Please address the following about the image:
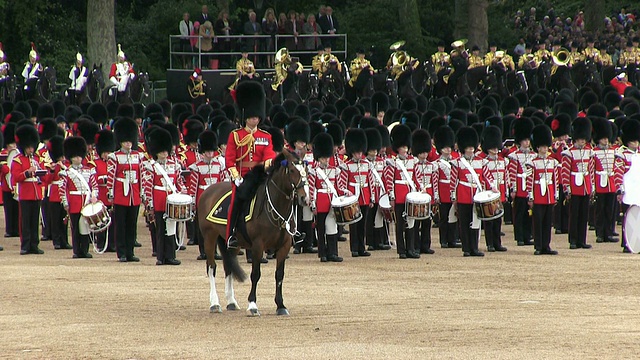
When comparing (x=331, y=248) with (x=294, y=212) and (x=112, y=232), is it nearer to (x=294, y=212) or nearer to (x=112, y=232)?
(x=112, y=232)

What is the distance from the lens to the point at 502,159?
1598cm

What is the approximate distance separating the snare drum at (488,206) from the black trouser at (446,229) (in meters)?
1.09

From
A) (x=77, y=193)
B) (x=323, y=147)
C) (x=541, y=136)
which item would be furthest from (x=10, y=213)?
(x=541, y=136)

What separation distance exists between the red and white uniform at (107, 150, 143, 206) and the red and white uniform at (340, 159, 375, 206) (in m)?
2.08

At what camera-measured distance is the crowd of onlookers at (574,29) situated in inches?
1435

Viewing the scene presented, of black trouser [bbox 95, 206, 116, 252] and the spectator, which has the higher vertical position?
the spectator

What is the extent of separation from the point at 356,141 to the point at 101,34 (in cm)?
1710

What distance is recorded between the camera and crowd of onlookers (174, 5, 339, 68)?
110 ft

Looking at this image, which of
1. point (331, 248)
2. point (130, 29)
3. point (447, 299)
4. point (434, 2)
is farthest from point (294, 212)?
point (434, 2)

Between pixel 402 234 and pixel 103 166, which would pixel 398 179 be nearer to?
pixel 402 234

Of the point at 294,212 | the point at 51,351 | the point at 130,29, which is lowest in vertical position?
the point at 51,351

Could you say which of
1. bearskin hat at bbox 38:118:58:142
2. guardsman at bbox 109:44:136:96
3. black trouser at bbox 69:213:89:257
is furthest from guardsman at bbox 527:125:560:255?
guardsman at bbox 109:44:136:96

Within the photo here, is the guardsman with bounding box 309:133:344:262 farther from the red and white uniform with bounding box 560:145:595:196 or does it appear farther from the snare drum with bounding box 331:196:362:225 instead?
the red and white uniform with bounding box 560:145:595:196

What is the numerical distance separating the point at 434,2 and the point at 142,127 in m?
22.6
